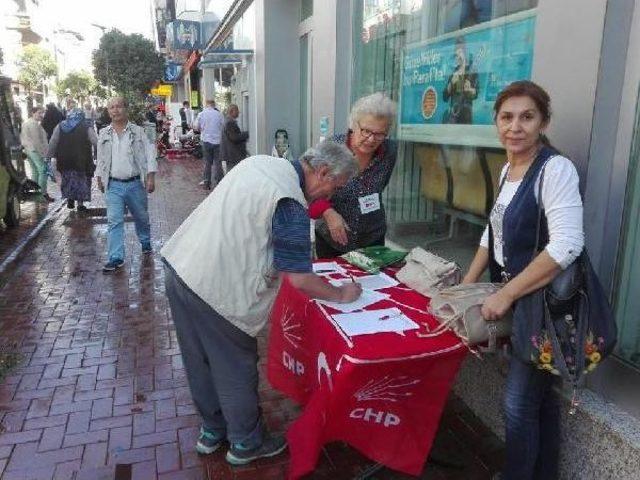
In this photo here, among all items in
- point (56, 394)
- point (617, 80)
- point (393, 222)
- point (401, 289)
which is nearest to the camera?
point (617, 80)

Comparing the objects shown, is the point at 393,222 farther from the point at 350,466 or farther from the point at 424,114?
the point at 350,466

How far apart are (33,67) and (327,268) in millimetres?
44857

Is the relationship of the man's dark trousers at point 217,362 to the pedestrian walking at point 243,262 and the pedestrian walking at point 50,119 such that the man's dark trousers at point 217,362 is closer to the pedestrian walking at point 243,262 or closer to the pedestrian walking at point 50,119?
the pedestrian walking at point 243,262

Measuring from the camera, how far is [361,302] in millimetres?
2420

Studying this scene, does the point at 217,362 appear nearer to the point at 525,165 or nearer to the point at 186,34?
the point at 525,165

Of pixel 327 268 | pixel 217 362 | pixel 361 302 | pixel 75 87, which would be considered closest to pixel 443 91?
pixel 327 268

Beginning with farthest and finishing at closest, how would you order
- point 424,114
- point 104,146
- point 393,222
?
1. point 104,146
2. point 393,222
3. point 424,114

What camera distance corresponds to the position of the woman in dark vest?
1.91m

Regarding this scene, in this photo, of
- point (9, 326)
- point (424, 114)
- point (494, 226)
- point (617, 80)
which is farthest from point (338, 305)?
point (9, 326)

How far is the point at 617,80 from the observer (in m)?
2.24

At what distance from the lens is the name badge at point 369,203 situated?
10.00 ft

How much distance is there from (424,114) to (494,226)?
2304mm

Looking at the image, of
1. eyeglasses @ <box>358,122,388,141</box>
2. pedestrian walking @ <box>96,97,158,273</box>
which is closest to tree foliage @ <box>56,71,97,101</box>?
pedestrian walking @ <box>96,97,158,273</box>

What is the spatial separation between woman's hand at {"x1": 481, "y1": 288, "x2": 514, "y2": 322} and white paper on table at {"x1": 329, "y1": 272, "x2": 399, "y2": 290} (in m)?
0.66
